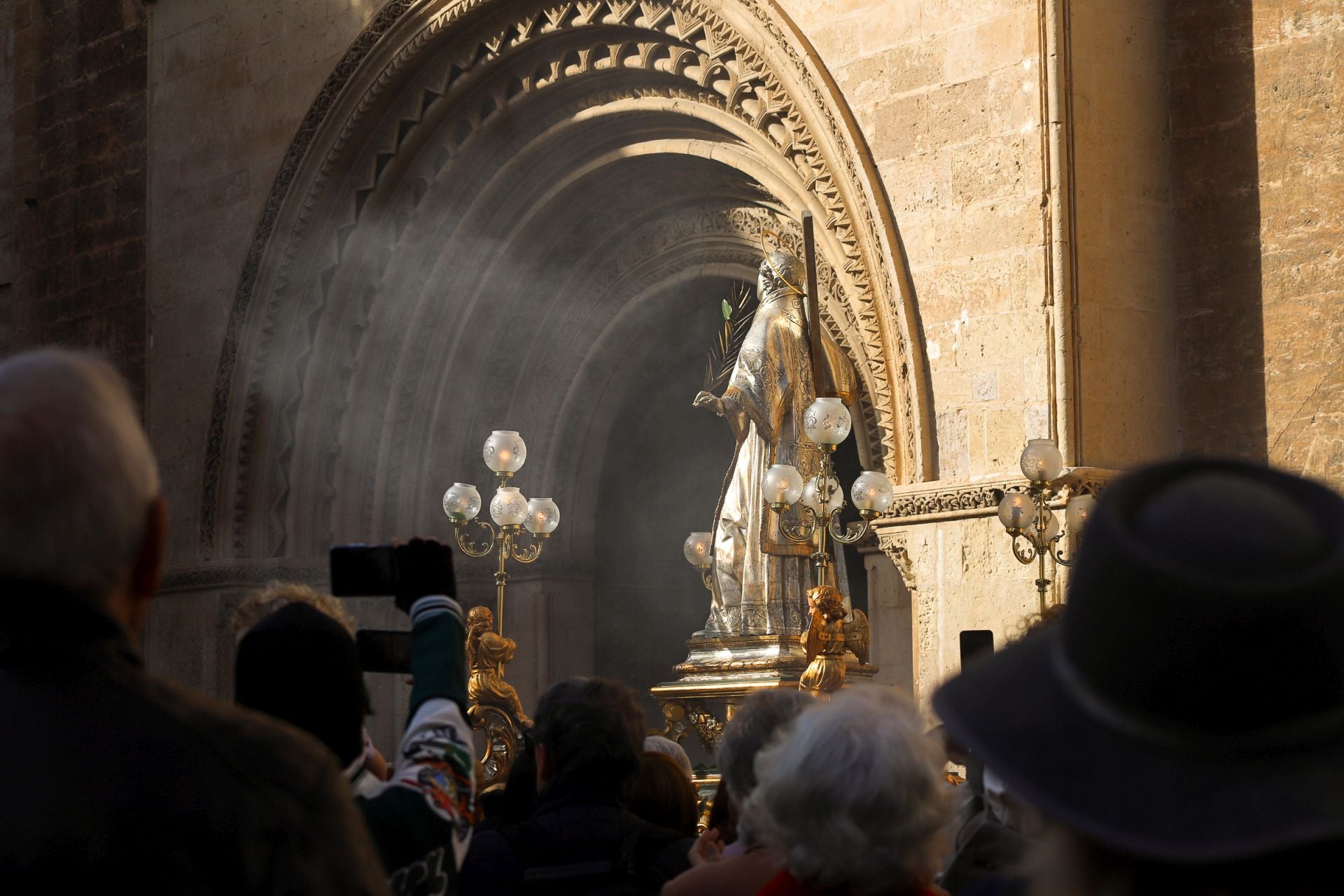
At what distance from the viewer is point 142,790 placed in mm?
1229

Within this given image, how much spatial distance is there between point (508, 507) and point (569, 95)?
12.5 ft

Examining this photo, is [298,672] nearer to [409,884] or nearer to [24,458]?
[409,884]

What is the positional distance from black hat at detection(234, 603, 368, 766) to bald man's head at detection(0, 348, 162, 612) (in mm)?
757

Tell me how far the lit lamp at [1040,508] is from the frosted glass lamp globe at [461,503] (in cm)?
268

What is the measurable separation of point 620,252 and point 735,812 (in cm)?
917

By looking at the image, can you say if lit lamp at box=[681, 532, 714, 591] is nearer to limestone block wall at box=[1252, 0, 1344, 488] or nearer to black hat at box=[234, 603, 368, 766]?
limestone block wall at box=[1252, 0, 1344, 488]

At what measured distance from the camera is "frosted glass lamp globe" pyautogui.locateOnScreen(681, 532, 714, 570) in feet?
31.3

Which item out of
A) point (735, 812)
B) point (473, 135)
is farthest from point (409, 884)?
point (473, 135)

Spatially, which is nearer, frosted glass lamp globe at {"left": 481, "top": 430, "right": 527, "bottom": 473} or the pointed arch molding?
frosted glass lamp globe at {"left": 481, "top": 430, "right": 527, "bottom": 473}

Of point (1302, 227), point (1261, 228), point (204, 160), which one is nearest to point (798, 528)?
point (1261, 228)

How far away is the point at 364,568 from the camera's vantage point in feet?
Result: 6.90

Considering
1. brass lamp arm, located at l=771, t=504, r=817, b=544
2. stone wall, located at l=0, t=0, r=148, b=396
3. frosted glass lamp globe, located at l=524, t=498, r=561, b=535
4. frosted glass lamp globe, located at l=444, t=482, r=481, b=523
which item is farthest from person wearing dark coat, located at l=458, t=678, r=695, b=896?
stone wall, located at l=0, t=0, r=148, b=396

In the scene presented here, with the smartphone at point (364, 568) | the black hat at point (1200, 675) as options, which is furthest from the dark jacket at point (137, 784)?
the smartphone at point (364, 568)

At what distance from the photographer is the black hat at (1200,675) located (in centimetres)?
95
